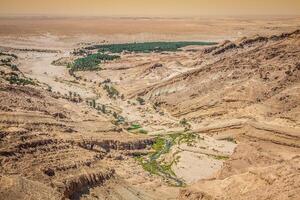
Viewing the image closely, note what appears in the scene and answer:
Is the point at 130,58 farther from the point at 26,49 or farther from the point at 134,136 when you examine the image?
the point at 134,136

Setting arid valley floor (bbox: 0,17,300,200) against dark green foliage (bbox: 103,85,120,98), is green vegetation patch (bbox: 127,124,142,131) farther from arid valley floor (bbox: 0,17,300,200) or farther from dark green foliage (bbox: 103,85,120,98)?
dark green foliage (bbox: 103,85,120,98)

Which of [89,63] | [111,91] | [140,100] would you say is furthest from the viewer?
[89,63]

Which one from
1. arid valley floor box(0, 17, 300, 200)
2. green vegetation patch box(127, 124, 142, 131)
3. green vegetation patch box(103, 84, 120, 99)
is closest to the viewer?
arid valley floor box(0, 17, 300, 200)

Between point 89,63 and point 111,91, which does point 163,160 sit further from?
point 89,63

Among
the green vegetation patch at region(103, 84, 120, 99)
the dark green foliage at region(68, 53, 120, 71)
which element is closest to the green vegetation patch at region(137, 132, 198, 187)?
the green vegetation patch at region(103, 84, 120, 99)

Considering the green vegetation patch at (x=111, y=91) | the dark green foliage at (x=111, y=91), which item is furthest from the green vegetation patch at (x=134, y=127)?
the dark green foliage at (x=111, y=91)

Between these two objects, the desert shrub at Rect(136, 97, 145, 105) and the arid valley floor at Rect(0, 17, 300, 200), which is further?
the desert shrub at Rect(136, 97, 145, 105)

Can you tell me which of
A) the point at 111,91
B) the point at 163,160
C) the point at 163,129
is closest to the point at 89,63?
the point at 111,91
